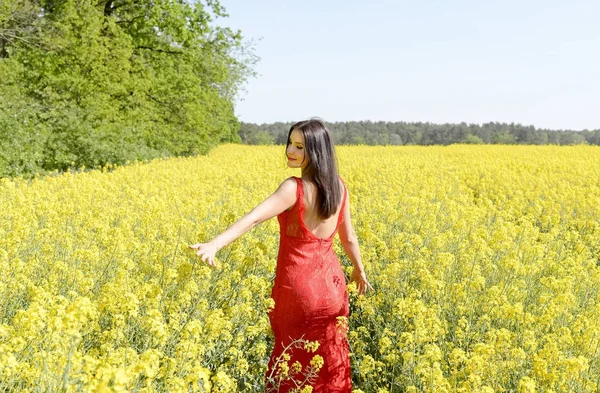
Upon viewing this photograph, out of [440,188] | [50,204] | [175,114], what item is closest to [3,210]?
[50,204]

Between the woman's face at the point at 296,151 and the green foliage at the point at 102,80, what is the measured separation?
470 inches

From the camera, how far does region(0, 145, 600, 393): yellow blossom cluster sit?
2611 mm

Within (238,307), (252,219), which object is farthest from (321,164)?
(238,307)

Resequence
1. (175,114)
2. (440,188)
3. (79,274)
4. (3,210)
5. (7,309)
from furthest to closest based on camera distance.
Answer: (175,114) < (440,188) < (3,210) < (79,274) < (7,309)

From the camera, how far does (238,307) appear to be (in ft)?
13.2

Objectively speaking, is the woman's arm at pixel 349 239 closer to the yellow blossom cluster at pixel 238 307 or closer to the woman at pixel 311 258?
the woman at pixel 311 258

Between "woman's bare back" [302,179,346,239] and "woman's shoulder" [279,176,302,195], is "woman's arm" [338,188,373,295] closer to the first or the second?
"woman's bare back" [302,179,346,239]

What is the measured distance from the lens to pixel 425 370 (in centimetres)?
300

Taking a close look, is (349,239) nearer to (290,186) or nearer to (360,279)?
(360,279)

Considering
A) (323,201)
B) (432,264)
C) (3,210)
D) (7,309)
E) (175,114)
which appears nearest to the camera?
(323,201)

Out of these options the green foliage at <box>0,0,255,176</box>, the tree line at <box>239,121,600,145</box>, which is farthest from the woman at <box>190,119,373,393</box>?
the tree line at <box>239,121,600,145</box>

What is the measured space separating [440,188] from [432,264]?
5.65m

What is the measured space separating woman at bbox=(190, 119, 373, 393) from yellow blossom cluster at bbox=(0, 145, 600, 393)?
116mm

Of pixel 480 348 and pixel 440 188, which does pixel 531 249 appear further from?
pixel 440 188
